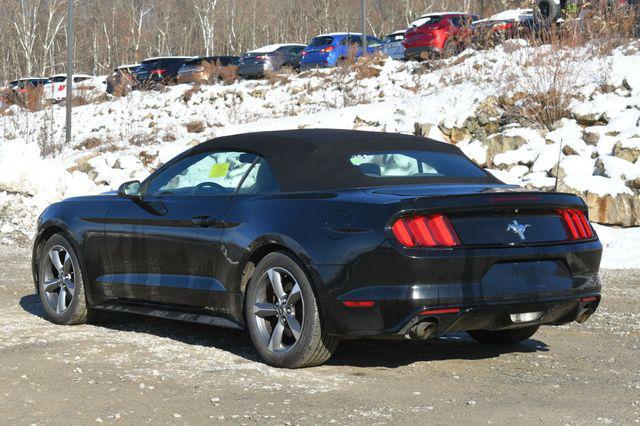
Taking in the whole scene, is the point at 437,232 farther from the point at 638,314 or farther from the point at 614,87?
the point at 614,87

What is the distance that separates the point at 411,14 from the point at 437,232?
76865mm

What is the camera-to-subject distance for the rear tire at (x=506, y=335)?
6953 mm

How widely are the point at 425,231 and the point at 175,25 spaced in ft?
301

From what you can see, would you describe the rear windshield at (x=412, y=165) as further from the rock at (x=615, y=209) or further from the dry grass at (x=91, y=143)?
the dry grass at (x=91, y=143)

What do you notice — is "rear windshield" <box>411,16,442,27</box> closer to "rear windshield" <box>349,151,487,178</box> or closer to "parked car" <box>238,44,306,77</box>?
"parked car" <box>238,44,306,77</box>

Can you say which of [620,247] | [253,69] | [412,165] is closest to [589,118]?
[620,247]

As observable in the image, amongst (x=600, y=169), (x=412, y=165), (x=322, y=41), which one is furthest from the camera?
→ (x=322, y=41)

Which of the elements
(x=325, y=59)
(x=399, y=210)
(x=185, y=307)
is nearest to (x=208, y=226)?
(x=185, y=307)

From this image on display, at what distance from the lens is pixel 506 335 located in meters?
7.00

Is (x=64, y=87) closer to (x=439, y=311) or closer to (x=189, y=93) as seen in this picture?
(x=189, y=93)

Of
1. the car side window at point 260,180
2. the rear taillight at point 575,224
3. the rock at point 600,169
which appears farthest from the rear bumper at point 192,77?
the rear taillight at point 575,224

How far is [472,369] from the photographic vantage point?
614cm

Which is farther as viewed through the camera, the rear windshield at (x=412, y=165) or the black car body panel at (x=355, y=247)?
the rear windshield at (x=412, y=165)

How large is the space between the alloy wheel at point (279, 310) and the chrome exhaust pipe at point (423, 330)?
0.66 meters
